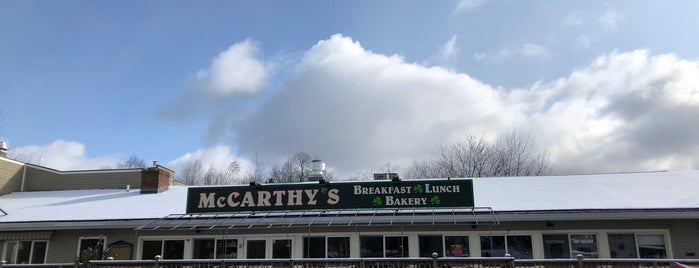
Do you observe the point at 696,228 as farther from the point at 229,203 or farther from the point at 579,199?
the point at 229,203

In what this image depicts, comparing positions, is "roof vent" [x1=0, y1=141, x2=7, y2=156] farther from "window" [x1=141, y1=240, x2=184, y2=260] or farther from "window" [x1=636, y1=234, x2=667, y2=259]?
"window" [x1=636, y1=234, x2=667, y2=259]

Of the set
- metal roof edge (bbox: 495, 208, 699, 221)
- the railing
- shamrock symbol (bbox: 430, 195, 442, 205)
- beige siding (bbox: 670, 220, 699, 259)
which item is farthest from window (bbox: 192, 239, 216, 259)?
beige siding (bbox: 670, 220, 699, 259)

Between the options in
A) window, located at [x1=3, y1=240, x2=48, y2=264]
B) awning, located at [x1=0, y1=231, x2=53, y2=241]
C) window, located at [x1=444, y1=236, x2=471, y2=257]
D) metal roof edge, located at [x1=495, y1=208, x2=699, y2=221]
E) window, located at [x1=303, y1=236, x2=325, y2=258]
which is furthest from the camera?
window, located at [x1=3, y1=240, x2=48, y2=264]

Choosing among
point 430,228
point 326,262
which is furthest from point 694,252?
point 326,262

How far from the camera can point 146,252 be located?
681 inches

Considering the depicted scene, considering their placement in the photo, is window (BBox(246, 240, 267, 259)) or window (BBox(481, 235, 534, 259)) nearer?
window (BBox(481, 235, 534, 259))

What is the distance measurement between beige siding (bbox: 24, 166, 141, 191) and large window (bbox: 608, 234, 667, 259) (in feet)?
59.1

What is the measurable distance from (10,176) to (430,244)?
18557 mm

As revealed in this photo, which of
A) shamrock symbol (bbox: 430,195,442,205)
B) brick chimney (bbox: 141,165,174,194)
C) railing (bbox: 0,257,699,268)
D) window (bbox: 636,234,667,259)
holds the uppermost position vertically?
brick chimney (bbox: 141,165,174,194)

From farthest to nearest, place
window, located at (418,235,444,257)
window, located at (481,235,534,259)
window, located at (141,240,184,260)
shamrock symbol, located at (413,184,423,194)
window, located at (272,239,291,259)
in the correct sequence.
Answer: window, located at (141,240,184,260) < window, located at (272,239,291,259) < window, located at (418,235,444,257) < shamrock symbol, located at (413,184,423,194) < window, located at (481,235,534,259)

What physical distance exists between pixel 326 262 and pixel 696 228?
33.7ft

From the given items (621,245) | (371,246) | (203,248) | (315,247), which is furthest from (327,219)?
(621,245)

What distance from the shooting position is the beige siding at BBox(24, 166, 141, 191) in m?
22.5

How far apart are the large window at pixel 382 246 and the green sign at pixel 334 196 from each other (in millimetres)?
1174
